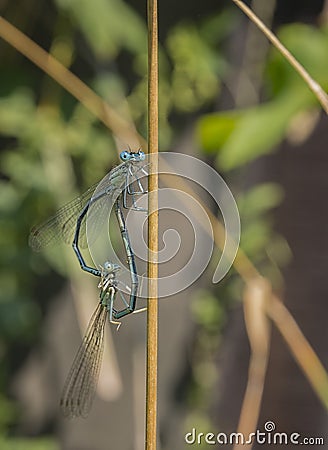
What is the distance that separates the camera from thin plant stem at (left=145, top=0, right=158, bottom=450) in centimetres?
26

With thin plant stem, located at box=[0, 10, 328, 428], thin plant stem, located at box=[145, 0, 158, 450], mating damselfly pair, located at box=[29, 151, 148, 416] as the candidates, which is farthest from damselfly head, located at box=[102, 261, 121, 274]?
thin plant stem, located at box=[0, 10, 328, 428]

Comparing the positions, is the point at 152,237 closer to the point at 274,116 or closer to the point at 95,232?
the point at 95,232

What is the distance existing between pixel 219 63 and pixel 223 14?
63 millimetres

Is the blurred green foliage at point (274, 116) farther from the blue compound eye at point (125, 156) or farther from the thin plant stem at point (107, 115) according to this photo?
the thin plant stem at point (107, 115)

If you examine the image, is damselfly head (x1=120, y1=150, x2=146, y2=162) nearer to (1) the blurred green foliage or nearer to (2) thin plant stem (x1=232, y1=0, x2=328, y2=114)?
(2) thin plant stem (x1=232, y1=0, x2=328, y2=114)

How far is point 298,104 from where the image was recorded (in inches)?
21.3

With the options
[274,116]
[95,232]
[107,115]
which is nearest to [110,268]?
[95,232]

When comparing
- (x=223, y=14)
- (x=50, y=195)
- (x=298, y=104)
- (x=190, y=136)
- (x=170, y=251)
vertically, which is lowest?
(x=170, y=251)

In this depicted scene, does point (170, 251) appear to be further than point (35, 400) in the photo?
No

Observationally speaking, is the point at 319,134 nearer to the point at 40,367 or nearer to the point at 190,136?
the point at 190,136

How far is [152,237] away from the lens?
263mm

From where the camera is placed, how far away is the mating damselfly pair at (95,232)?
0.35 m

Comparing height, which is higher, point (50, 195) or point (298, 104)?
point (50, 195)

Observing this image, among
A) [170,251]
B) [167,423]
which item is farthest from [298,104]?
[167,423]
